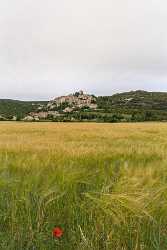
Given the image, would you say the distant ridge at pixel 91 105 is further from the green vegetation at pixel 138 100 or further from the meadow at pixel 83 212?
the meadow at pixel 83 212

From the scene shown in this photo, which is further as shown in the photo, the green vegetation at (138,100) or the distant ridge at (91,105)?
the green vegetation at (138,100)

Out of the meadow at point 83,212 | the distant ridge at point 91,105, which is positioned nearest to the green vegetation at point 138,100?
the distant ridge at point 91,105

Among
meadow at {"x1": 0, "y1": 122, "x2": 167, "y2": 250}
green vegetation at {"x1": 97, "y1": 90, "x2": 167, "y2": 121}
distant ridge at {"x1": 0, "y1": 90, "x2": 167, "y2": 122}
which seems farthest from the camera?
green vegetation at {"x1": 97, "y1": 90, "x2": 167, "y2": 121}

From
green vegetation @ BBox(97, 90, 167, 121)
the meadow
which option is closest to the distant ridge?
green vegetation @ BBox(97, 90, 167, 121)

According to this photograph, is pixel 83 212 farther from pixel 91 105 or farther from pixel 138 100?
pixel 138 100

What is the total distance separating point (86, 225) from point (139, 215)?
518mm

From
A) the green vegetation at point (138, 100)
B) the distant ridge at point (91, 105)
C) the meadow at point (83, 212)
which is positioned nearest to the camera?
the meadow at point (83, 212)

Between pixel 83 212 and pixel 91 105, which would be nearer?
pixel 83 212

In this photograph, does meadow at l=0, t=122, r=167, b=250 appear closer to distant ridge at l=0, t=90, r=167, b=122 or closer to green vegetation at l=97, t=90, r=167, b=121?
distant ridge at l=0, t=90, r=167, b=122

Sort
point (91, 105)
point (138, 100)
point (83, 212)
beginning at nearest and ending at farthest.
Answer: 1. point (83, 212)
2. point (91, 105)
3. point (138, 100)

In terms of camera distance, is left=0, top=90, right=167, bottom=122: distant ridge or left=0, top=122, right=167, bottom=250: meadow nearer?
left=0, top=122, right=167, bottom=250: meadow

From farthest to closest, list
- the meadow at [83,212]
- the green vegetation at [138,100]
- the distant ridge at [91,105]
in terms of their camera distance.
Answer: the green vegetation at [138,100]
the distant ridge at [91,105]
the meadow at [83,212]

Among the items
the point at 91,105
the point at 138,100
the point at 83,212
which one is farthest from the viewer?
the point at 138,100

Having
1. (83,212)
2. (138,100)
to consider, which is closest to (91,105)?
(138,100)
